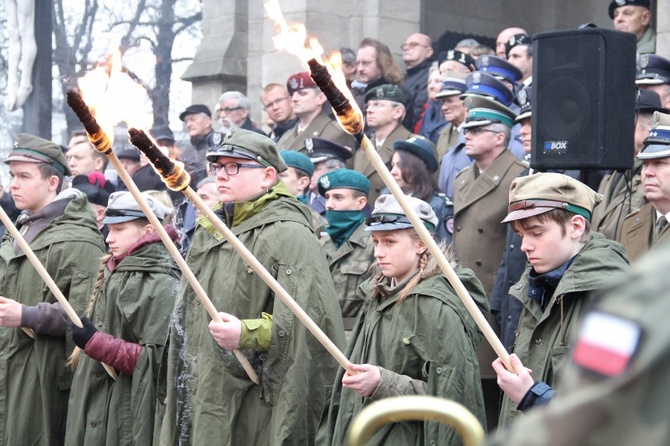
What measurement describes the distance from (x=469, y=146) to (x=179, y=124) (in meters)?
7.54

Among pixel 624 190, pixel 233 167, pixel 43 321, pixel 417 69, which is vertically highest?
pixel 417 69

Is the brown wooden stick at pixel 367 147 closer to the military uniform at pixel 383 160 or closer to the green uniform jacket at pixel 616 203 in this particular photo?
the green uniform jacket at pixel 616 203

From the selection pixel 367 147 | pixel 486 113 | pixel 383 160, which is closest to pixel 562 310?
pixel 367 147

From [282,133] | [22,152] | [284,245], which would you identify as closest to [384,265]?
[284,245]

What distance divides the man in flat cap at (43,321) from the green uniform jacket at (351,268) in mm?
1445

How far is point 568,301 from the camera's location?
4285 mm

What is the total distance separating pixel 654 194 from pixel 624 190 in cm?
111

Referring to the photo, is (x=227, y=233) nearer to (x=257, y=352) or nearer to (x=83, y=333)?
(x=257, y=352)

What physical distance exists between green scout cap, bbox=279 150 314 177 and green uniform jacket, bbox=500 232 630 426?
3.66 metres

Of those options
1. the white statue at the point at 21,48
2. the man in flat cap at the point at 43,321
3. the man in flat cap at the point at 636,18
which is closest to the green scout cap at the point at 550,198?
the man in flat cap at the point at 43,321

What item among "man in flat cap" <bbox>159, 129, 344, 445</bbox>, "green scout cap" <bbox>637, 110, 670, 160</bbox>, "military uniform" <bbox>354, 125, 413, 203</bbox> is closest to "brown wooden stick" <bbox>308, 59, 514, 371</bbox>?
"man in flat cap" <bbox>159, 129, 344, 445</bbox>

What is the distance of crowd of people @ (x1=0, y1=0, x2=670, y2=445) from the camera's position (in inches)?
177

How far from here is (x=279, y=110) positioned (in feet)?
36.1

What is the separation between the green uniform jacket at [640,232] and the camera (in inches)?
219
